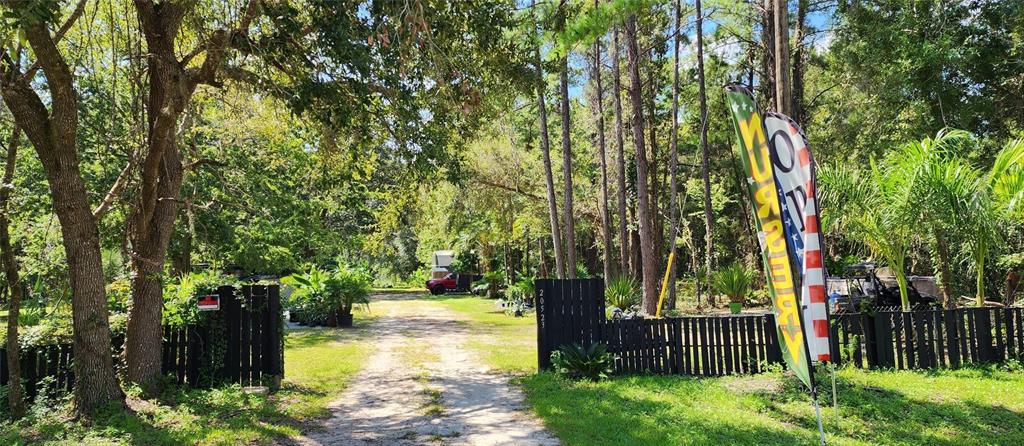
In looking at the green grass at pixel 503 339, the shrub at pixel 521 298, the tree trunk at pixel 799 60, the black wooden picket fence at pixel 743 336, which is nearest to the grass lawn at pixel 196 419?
the green grass at pixel 503 339

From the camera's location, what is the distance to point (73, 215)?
669cm

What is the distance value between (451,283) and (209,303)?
32291mm

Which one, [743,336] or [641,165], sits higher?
[641,165]

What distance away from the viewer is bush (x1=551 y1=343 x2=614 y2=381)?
884 centimetres

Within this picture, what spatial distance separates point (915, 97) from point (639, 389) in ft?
42.8

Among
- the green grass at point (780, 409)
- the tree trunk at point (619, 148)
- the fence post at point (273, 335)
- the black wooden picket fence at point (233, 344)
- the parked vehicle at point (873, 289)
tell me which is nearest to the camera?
the green grass at point (780, 409)

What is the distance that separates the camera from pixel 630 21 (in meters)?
14.9

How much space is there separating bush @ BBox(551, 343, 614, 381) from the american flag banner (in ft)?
12.8

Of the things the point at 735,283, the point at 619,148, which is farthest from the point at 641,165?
the point at 735,283

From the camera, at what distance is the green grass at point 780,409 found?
19.5ft

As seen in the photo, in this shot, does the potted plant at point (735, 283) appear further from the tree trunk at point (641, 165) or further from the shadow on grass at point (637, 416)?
the shadow on grass at point (637, 416)

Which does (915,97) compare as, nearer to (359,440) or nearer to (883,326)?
(883,326)

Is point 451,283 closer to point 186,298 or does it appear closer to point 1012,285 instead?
point 1012,285

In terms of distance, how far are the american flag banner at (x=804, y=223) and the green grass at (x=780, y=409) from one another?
118cm
